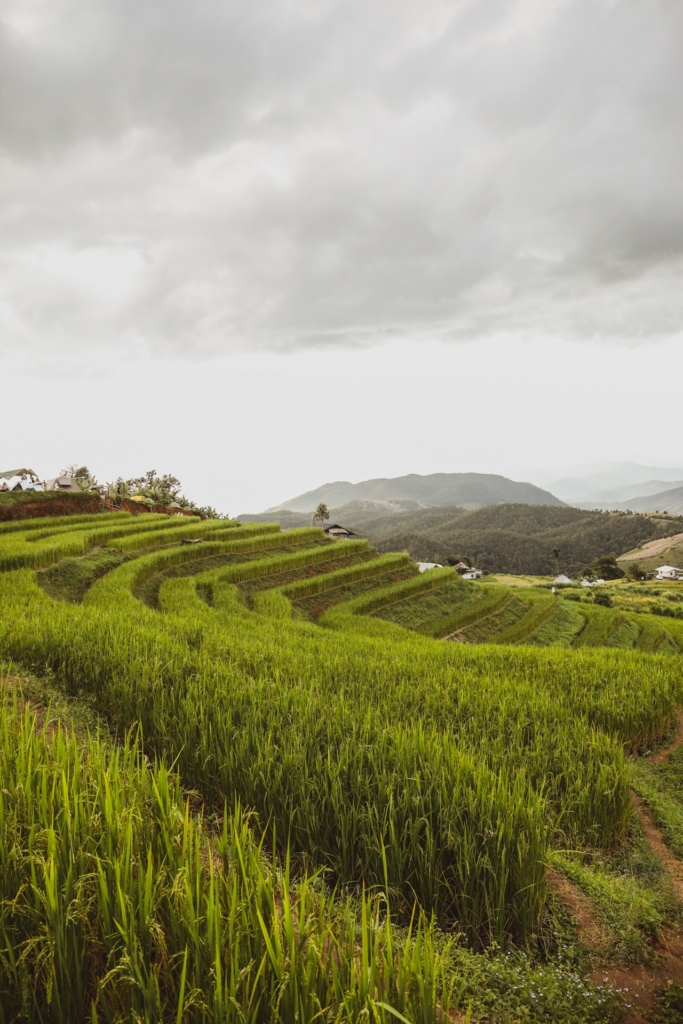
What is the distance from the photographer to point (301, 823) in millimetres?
4098

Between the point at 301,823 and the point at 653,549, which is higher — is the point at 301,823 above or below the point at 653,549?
above

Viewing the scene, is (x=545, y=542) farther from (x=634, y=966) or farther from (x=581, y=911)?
(x=634, y=966)

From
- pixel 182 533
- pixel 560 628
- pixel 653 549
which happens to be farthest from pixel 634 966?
pixel 653 549

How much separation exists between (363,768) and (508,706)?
4.03 meters

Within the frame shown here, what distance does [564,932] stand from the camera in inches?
139

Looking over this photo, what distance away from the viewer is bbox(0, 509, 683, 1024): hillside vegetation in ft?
6.98

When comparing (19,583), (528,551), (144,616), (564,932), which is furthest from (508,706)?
(528,551)

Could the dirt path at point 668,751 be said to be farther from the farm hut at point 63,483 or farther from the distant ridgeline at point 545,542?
the distant ridgeline at point 545,542

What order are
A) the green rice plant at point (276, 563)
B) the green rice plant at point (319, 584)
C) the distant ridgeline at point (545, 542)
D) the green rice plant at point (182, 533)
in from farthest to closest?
1. the distant ridgeline at point (545, 542)
2. the green rice plant at point (182, 533)
3. the green rice plant at point (276, 563)
4. the green rice plant at point (319, 584)

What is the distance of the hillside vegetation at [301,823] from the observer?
213cm

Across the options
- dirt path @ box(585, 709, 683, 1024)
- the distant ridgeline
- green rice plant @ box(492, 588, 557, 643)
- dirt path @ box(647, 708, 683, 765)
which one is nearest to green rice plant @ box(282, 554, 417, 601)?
green rice plant @ box(492, 588, 557, 643)

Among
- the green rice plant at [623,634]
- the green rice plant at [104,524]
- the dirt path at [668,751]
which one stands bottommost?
the green rice plant at [623,634]

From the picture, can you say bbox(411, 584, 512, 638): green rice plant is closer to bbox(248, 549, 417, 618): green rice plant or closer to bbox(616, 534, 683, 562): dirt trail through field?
bbox(248, 549, 417, 618): green rice plant

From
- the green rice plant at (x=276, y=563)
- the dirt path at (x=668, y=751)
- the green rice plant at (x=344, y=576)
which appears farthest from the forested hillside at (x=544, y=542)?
the dirt path at (x=668, y=751)
